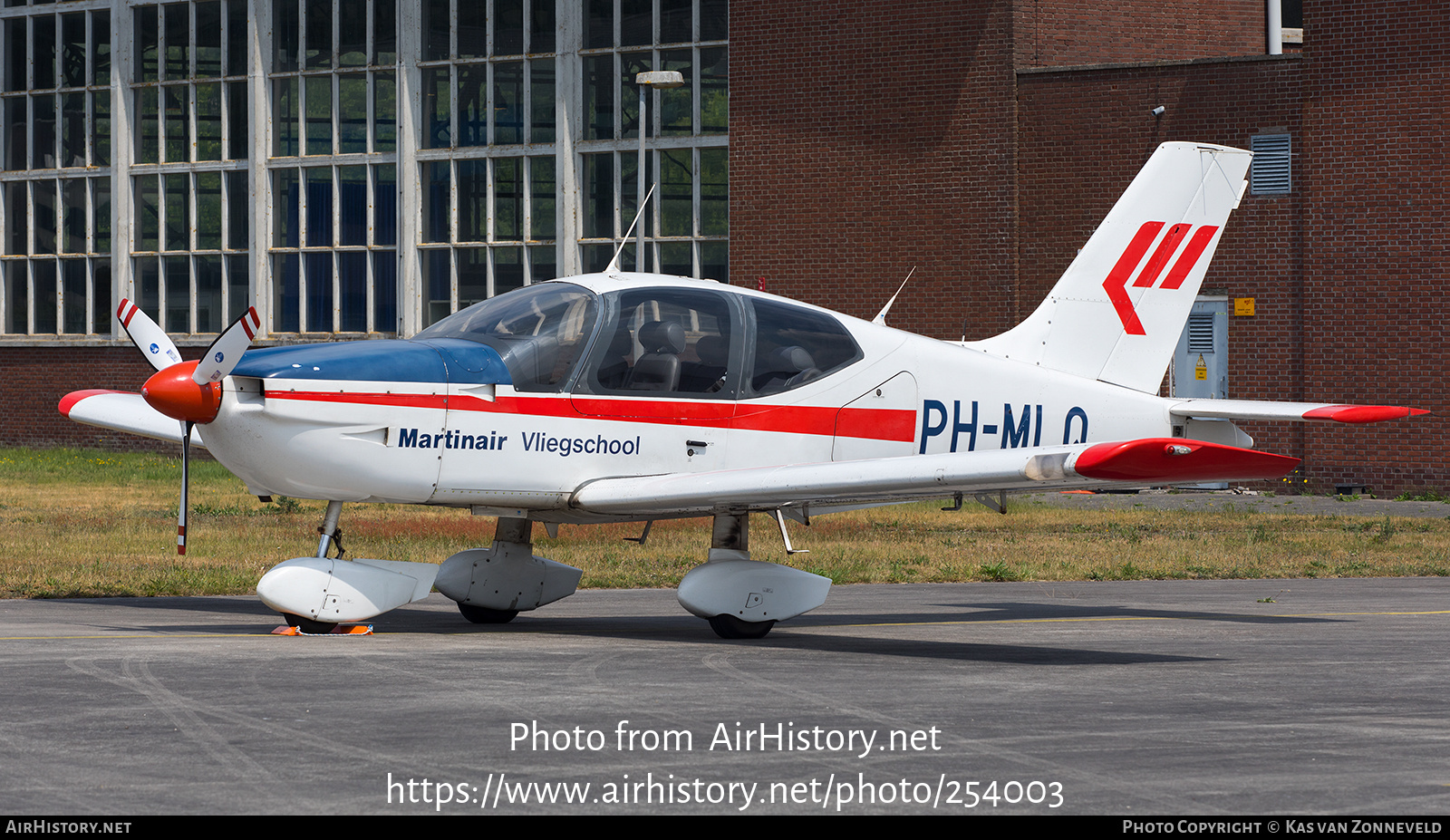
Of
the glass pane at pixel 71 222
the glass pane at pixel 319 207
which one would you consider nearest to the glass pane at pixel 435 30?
the glass pane at pixel 319 207

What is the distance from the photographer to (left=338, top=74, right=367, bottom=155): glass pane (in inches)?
1312

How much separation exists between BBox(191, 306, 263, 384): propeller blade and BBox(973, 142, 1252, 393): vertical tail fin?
597cm

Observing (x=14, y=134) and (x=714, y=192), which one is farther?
(x=14, y=134)

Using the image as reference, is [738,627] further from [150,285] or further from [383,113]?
[150,285]

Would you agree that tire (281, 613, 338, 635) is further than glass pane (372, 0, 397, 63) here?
No

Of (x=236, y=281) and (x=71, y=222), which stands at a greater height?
(x=71, y=222)

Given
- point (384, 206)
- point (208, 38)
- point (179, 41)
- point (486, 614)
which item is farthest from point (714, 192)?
point (486, 614)

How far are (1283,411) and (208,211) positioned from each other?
28.4 m

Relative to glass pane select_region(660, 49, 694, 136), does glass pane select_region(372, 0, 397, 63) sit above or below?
above

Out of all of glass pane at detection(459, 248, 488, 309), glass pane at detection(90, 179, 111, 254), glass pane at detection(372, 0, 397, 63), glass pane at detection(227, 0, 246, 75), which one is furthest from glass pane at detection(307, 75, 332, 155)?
glass pane at detection(90, 179, 111, 254)

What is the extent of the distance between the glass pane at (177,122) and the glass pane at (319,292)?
13.3ft

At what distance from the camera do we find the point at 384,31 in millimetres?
33156

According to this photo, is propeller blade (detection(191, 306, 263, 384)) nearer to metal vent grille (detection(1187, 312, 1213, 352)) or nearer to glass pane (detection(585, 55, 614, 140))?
metal vent grille (detection(1187, 312, 1213, 352))

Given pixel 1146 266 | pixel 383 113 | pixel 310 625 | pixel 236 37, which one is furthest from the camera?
pixel 236 37
